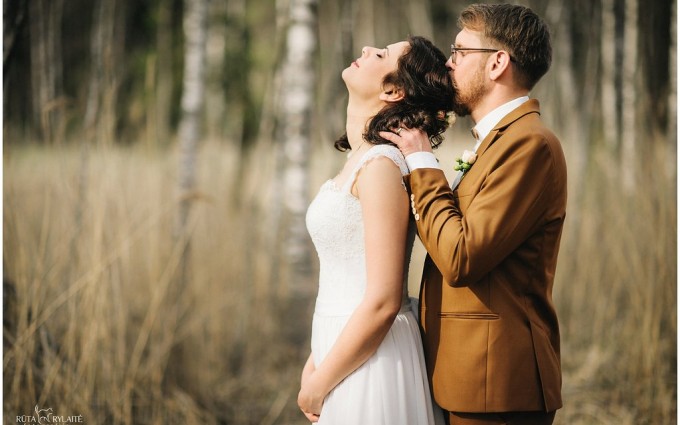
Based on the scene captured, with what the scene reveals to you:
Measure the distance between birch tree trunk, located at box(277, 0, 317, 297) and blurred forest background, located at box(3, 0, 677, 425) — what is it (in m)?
0.01

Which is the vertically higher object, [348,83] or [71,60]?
[71,60]

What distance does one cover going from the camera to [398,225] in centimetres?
167

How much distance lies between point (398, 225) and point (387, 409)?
1.65 feet

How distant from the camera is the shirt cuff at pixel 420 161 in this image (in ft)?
5.37

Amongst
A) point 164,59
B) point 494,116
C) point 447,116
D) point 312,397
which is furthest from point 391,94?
point 164,59

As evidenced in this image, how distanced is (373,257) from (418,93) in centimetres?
51

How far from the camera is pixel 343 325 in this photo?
181 centimetres

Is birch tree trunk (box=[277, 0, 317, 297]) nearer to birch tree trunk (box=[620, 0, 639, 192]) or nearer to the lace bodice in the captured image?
birch tree trunk (box=[620, 0, 639, 192])

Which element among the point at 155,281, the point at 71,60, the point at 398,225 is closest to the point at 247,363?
the point at 155,281

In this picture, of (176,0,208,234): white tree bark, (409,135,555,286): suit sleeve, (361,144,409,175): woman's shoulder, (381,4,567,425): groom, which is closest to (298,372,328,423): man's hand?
(381,4,567,425): groom

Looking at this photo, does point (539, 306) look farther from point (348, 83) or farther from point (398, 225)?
point (348, 83)

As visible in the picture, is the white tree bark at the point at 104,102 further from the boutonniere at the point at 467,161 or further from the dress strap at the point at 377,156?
the boutonniere at the point at 467,161

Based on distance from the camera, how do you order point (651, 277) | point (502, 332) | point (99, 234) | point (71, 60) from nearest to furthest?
point (502, 332) < point (99, 234) < point (651, 277) < point (71, 60)

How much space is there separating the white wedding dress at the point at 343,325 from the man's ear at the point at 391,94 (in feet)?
0.61
